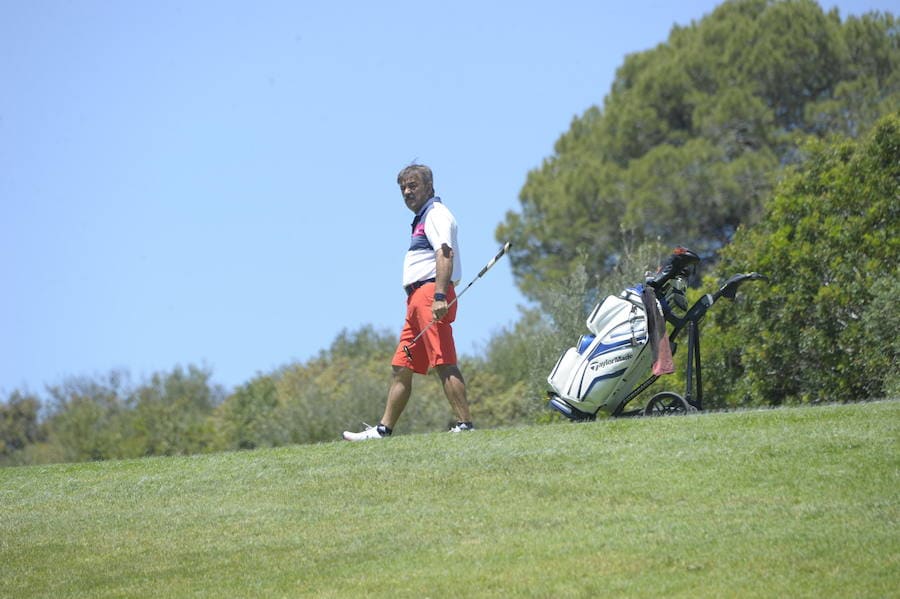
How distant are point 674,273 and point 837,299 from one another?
10.2 m

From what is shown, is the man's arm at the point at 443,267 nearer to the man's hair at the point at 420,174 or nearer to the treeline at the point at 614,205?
the man's hair at the point at 420,174

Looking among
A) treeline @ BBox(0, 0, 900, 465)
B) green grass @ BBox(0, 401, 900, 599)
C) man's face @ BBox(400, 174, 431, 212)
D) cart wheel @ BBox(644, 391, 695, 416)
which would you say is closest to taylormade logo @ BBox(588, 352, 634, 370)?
cart wheel @ BBox(644, 391, 695, 416)

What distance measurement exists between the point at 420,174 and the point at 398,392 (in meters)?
1.93

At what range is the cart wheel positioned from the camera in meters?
12.0

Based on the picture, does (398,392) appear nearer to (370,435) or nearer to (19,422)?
(370,435)

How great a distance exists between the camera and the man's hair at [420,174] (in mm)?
12133

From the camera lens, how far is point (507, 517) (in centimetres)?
894

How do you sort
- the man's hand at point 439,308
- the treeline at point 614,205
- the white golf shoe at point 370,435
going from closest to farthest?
the man's hand at point 439,308 < the white golf shoe at point 370,435 < the treeline at point 614,205

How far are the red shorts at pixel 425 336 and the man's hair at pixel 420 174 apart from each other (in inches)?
36.2

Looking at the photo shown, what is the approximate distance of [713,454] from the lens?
386 inches

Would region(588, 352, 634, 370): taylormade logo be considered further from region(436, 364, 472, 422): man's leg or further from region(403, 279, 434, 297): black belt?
region(403, 279, 434, 297): black belt

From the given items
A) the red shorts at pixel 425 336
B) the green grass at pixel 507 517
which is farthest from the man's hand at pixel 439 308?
the green grass at pixel 507 517

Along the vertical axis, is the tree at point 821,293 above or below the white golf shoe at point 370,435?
above

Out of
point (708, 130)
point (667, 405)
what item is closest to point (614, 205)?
point (708, 130)
